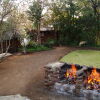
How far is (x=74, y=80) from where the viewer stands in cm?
816

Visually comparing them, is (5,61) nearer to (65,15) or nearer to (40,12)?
(40,12)

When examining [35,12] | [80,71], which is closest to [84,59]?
[80,71]

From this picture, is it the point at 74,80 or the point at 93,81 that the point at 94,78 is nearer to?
the point at 93,81

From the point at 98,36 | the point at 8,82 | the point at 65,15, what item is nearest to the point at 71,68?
the point at 8,82

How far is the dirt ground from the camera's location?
324 inches

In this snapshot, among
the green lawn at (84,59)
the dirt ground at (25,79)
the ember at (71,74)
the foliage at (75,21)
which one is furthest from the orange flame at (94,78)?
the foliage at (75,21)

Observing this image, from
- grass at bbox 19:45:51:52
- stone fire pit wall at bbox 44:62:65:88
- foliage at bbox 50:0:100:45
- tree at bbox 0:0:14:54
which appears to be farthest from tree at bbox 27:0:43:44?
stone fire pit wall at bbox 44:62:65:88

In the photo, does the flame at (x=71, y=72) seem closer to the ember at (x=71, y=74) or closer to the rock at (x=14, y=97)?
the ember at (x=71, y=74)

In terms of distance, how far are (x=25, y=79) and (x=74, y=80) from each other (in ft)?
9.59

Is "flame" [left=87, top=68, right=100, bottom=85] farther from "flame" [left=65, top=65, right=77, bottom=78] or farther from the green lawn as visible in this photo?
the green lawn

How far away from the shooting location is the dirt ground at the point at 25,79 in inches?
324

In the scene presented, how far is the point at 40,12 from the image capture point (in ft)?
63.4

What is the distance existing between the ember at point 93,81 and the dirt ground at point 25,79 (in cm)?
97

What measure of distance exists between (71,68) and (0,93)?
3.37 meters
